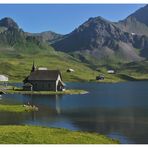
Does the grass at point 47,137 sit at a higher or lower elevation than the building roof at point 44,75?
lower

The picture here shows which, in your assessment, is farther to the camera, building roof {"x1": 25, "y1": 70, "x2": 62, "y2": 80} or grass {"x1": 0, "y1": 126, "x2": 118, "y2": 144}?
building roof {"x1": 25, "y1": 70, "x2": 62, "y2": 80}

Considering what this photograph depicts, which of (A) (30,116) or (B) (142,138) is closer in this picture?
(B) (142,138)

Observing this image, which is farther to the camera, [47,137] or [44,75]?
[44,75]

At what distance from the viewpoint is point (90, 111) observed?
107m

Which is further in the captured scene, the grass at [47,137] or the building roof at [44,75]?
the building roof at [44,75]

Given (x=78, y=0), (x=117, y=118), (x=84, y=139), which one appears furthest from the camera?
(x=117, y=118)

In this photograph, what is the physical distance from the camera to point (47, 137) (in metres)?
62.2

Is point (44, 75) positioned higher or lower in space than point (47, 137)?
higher

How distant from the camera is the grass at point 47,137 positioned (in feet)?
188

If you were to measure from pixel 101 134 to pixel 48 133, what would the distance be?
9.95 meters

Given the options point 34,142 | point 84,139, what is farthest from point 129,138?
point 34,142

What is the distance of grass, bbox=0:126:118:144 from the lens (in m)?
57.4

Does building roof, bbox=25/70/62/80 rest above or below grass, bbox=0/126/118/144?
above

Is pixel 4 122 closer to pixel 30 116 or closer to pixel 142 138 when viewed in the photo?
pixel 30 116
